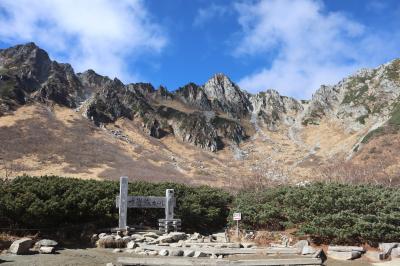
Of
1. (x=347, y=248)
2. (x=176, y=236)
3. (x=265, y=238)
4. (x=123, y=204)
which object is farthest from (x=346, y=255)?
(x=123, y=204)

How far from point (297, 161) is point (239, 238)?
2175 inches

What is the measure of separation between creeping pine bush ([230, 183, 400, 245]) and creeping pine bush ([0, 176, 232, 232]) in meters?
1.80

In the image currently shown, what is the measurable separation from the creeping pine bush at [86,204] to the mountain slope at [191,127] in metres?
19.5

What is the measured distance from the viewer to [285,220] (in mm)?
18031

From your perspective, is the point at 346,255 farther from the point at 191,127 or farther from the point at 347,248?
the point at 191,127

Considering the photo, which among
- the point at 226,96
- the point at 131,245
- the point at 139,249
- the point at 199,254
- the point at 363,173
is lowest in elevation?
the point at 199,254

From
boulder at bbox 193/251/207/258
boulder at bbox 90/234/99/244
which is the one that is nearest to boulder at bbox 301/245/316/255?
boulder at bbox 193/251/207/258

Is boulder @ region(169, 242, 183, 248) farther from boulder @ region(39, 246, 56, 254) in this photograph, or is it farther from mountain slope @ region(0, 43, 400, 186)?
mountain slope @ region(0, 43, 400, 186)

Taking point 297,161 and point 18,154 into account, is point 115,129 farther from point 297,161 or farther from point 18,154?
point 297,161

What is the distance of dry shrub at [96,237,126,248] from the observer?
1529cm

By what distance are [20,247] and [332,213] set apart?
36.1 ft

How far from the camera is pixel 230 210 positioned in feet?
66.2

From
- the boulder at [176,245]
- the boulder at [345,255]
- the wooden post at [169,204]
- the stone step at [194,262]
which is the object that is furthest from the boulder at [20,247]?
the boulder at [345,255]

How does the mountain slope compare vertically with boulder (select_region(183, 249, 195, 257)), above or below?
above
